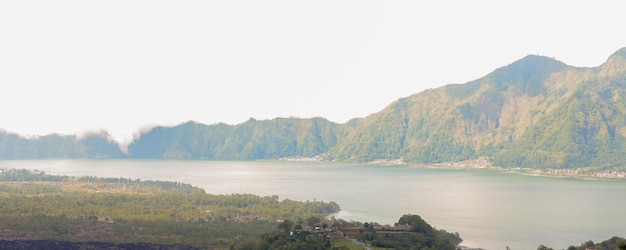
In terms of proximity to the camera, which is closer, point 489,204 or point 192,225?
point 192,225

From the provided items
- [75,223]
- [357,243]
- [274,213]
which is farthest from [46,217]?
[357,243]

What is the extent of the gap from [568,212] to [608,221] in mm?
11016

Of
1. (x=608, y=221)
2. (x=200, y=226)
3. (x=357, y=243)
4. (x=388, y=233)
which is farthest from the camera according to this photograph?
(x=608, y=221)

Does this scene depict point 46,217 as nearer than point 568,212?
Yes

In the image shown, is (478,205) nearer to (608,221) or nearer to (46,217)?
(608,221)

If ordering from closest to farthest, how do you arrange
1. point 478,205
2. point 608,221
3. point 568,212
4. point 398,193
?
point 608,221 < point 568,212 < point 478,205 < point 398,193

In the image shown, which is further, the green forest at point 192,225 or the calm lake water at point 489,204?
the calm lake water at point 489,204

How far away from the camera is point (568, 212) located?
11512 centimetres

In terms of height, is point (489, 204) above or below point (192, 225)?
above

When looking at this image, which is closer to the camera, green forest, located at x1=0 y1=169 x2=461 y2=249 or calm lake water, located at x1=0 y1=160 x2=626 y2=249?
green forest, located at x1=0 y1=169 x2=461 y2=249

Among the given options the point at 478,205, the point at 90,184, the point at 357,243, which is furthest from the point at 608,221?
the point at 90,184

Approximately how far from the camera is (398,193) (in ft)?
495

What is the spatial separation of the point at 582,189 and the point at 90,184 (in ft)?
451

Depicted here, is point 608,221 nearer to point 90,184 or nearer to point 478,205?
point 478,205
